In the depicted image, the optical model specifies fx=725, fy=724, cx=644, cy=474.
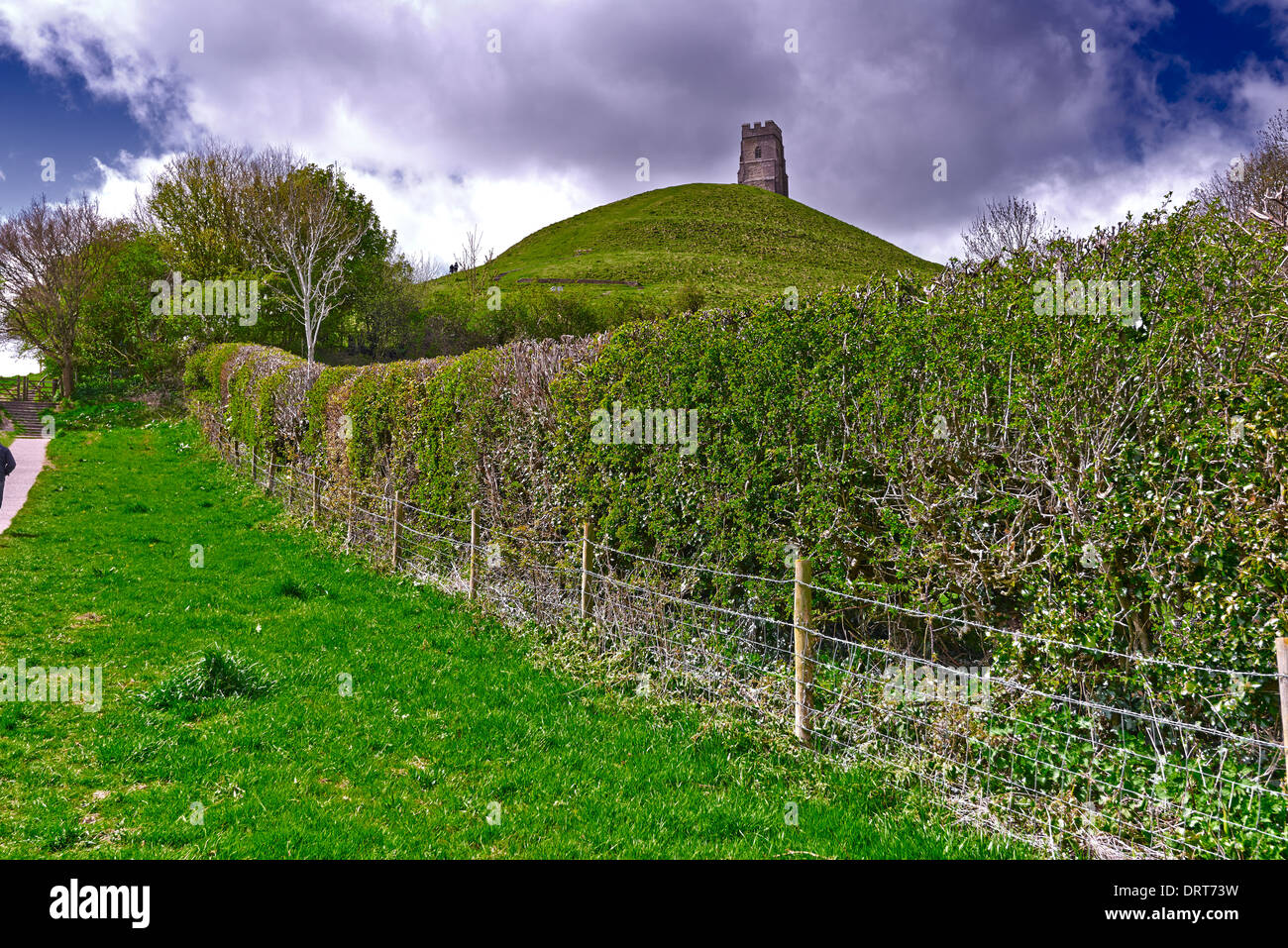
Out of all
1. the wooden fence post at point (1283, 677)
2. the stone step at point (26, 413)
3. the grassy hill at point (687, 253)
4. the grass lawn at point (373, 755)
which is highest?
the grassy hill at point (687, 253)

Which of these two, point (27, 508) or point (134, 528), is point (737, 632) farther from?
point (27, 508)

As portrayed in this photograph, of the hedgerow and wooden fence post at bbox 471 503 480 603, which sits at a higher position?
the hedgerow

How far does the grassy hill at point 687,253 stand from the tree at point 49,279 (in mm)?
21519

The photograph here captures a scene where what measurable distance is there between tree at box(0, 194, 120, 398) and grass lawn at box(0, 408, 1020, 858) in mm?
31889

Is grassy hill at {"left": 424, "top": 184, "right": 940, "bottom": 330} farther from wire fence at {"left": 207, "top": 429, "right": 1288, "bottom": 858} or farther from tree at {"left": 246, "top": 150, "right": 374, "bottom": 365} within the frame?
wire fence at {"left": 207, "top": 429, "right": 1288, "bottom": 858}

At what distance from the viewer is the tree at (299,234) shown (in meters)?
37.0

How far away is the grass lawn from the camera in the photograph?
3912mm

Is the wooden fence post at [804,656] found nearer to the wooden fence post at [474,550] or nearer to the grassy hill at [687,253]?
the wooden fence post at [474,550]

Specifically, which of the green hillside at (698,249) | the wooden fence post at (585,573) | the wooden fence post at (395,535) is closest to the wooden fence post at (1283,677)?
the wooden fence post at (585,573)

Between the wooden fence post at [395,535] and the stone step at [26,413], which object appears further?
the stone step at [26,413]

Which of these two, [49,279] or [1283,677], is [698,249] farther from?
[1283,677]

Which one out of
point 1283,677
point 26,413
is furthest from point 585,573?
point 26,413

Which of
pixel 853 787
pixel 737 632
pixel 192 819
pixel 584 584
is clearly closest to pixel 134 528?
pixel 584 584

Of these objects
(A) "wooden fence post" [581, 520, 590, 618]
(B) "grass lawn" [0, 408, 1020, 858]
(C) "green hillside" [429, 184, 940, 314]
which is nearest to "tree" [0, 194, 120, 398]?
(C) "green hillside" [429, 184, 940, 314]
